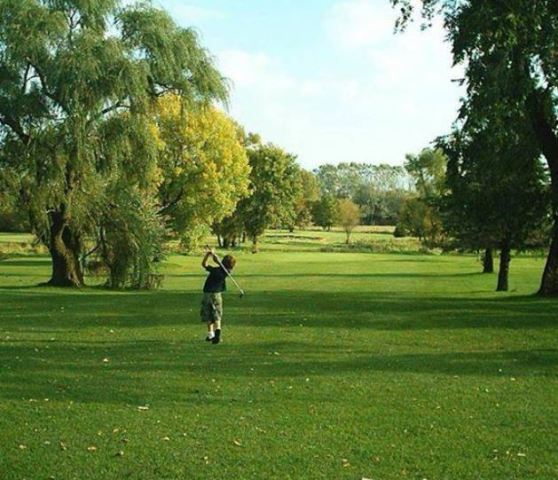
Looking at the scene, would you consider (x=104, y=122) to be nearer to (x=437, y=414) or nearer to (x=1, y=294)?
(x=1, y=294)

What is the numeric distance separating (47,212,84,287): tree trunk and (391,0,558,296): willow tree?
17.3m

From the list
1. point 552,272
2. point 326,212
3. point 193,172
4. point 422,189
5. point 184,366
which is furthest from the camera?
point 326,212

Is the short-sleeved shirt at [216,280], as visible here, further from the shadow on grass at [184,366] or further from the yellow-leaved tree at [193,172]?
the yellow-leaved tree at [193,172]

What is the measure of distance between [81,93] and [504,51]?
54.4 feet

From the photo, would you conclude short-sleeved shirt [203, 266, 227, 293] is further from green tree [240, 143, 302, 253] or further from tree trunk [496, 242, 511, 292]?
green tree [240, 143, 302, 253]

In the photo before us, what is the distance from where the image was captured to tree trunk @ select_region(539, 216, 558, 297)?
91.5 feet

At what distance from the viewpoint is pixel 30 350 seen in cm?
1457

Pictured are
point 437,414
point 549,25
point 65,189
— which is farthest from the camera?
point 65,189

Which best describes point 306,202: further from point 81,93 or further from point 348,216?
point 81,93

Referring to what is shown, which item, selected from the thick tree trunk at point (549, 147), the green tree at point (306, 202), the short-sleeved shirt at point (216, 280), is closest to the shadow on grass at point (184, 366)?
the short-sleeved shirt at point (216, 280)

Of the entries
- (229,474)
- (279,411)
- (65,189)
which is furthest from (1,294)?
(229,474)

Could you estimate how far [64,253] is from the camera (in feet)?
113

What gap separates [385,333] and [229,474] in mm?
12086

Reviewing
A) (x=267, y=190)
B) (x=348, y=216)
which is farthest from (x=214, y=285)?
(x=348, y=216)
